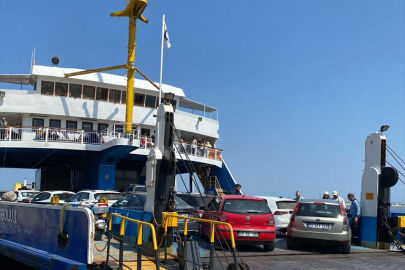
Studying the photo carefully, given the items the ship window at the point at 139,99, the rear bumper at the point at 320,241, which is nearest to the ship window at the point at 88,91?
the ship window at the point at 139,99

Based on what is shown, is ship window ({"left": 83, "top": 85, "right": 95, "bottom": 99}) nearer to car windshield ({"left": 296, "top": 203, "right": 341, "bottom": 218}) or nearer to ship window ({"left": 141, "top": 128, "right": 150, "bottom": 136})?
ship window ({"left": 141, "top": 128, "right": 150, "bottom": 136})

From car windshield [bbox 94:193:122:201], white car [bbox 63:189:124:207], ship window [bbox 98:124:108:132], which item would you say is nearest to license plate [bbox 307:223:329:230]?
white car [bbox 63:189:124:207]

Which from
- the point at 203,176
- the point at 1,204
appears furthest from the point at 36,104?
the point at 1,204

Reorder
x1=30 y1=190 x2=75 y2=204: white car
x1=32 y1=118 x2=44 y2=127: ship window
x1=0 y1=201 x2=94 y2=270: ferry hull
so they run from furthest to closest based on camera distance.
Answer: x1=32 y1=118 x2=44 y2=127: ship window → x1=30 y1=190 x2=75 y2=204: white car → x1=0 y1=201 x2=94 y2=270: ferry hull

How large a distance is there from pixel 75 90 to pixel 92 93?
105 cm

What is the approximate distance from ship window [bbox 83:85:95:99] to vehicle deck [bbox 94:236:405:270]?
59.2 ft

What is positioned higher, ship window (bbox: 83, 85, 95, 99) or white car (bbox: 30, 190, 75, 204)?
ship window (bbox: 83, 85, 95, 99)

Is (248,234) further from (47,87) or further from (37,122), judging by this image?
(47,87)

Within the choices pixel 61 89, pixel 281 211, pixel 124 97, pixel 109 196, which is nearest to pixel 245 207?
pixel 281 211

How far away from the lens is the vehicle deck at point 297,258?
8.67 metres

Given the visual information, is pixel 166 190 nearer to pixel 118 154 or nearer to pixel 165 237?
pixel 165 237

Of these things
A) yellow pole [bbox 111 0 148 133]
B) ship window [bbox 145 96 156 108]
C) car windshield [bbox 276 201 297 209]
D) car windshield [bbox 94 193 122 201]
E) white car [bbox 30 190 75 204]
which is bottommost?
white car [bbox 30 190 75 204]

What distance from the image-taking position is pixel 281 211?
49.0 ft

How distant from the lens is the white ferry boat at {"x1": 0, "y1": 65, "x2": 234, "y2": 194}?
24.7 metres
